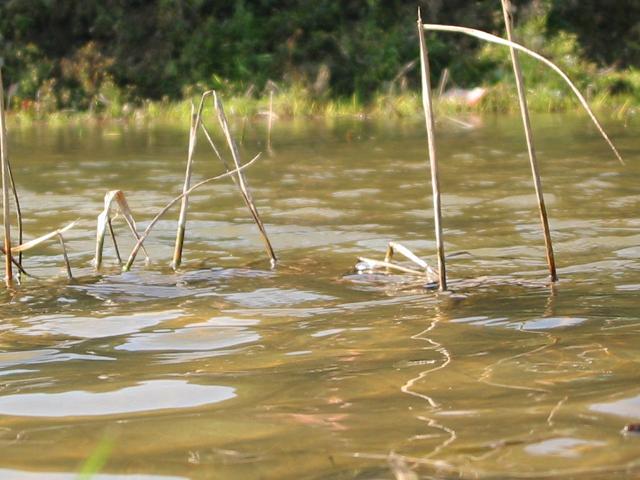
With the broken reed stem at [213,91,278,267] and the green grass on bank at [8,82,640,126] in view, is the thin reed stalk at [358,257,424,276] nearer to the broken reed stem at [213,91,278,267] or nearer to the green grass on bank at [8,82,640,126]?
the broken reed stem at [213,91,278,267]

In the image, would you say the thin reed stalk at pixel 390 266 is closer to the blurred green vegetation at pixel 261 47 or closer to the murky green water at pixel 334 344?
the murky green water at pixel 334 344

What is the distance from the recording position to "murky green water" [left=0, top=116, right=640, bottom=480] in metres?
2.28

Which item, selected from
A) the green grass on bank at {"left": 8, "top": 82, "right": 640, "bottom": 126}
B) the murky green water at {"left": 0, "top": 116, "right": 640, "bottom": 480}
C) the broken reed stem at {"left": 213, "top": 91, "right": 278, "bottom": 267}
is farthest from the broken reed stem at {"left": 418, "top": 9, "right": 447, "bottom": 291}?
the green grass on bank at {"left": 8, "top": 82, "right": 640, "bottom": 126}

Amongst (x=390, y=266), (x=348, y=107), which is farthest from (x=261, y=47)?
(x=390, y=266)

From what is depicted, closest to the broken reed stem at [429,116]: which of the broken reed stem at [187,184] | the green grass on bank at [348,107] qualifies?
the broken reed stem at [187,184]

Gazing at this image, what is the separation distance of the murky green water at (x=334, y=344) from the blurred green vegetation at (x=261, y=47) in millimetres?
10044

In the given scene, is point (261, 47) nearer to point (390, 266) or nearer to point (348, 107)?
point (348, 107)

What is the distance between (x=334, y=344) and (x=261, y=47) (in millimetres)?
16372

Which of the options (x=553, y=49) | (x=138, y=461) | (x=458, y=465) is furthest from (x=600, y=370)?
(x=553, y=49)

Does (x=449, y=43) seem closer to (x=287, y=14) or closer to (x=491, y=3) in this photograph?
(x=491, y=3)

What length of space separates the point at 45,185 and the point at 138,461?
677 cm

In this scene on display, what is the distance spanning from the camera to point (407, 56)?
61.8 feet

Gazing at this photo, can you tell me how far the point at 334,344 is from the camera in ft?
11.4

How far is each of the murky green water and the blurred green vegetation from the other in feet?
33.0
